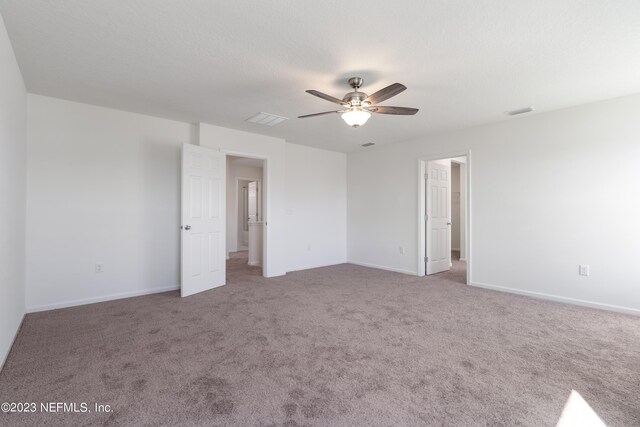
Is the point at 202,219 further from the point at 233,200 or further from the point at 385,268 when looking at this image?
the point at 233,200

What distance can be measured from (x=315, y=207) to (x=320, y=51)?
395cm

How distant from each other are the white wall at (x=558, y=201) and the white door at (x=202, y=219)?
3495 mm

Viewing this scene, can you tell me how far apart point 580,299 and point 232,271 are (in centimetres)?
529

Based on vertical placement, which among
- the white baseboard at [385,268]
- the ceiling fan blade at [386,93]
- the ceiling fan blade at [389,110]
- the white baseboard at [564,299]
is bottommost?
the white baseboard at [564,299]

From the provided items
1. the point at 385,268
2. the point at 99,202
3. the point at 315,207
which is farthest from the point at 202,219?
the point at 385,268

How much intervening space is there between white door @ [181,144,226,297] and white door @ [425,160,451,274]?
357 cm

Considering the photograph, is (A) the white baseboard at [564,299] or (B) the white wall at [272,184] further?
(B) the white wall at [272,184]

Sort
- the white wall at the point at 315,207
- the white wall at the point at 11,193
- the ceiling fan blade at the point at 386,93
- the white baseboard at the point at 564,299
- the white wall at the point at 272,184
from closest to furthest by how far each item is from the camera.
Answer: the white wall at the point at 11,193 < the ceiling fan blade at the point at 386,93 < the white baseboard at the point at 564,299 < the white wall at the point at 272,184 < the white wall at the point at 315,207

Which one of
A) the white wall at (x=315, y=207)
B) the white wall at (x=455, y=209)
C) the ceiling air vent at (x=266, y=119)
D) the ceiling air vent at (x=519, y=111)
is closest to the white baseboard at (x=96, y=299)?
the white wall at (x=315, y=207)

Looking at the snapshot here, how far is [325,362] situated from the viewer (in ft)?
7.59

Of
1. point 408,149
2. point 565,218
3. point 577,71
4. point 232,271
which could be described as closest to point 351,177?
point 408,149

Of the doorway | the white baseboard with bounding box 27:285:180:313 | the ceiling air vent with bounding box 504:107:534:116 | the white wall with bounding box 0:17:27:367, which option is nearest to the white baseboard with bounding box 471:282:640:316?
the ceiling air vent with bounding box 504:107:534:116

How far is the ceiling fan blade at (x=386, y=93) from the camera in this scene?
8.10 ft

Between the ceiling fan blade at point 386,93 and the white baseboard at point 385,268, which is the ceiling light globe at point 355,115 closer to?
the ceiling fan blade at point 386,93
